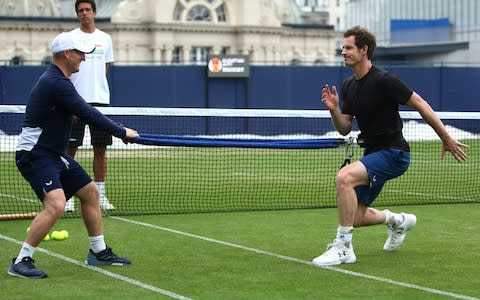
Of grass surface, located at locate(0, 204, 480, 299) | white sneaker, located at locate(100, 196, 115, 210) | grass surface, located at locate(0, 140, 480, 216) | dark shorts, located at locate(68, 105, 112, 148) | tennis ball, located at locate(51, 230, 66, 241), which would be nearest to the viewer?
grass surface, located at locate(0, 204, 480, 299)

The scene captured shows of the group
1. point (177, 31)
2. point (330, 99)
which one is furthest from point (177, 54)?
point (330, 99)

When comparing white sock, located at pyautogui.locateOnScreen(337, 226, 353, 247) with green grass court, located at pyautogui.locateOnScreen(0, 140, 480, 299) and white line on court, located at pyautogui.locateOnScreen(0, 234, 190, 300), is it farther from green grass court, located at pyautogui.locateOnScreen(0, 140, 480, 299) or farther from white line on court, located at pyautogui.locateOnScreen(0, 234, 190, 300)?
white line on court, located at pyautogui.locateOnScreen(0, 234, 190, 300)

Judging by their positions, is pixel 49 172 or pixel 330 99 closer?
pixel 49 172

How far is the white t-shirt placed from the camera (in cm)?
1280

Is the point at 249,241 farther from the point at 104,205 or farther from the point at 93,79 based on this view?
the point at 93,79

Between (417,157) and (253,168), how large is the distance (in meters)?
4.76

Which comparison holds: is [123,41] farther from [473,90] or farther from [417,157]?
[417,157]

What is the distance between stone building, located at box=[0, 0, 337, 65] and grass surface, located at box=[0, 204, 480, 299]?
6122 centimetres

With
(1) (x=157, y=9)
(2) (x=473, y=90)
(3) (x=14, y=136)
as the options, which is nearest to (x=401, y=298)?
(3) (x=14, y=136)

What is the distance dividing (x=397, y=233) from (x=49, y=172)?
3.22m

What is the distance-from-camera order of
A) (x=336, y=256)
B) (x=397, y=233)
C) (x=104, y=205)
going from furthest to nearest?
1. (x=104, y=205)
2. (x=397, y=233)
3. (x=336, y=256)

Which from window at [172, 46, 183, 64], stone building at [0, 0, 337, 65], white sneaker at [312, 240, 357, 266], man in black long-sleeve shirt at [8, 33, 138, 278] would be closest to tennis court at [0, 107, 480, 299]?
white sneaker at [312, 240, 357, 266]

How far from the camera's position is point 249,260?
31.4ft

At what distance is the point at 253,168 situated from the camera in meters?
20.8
